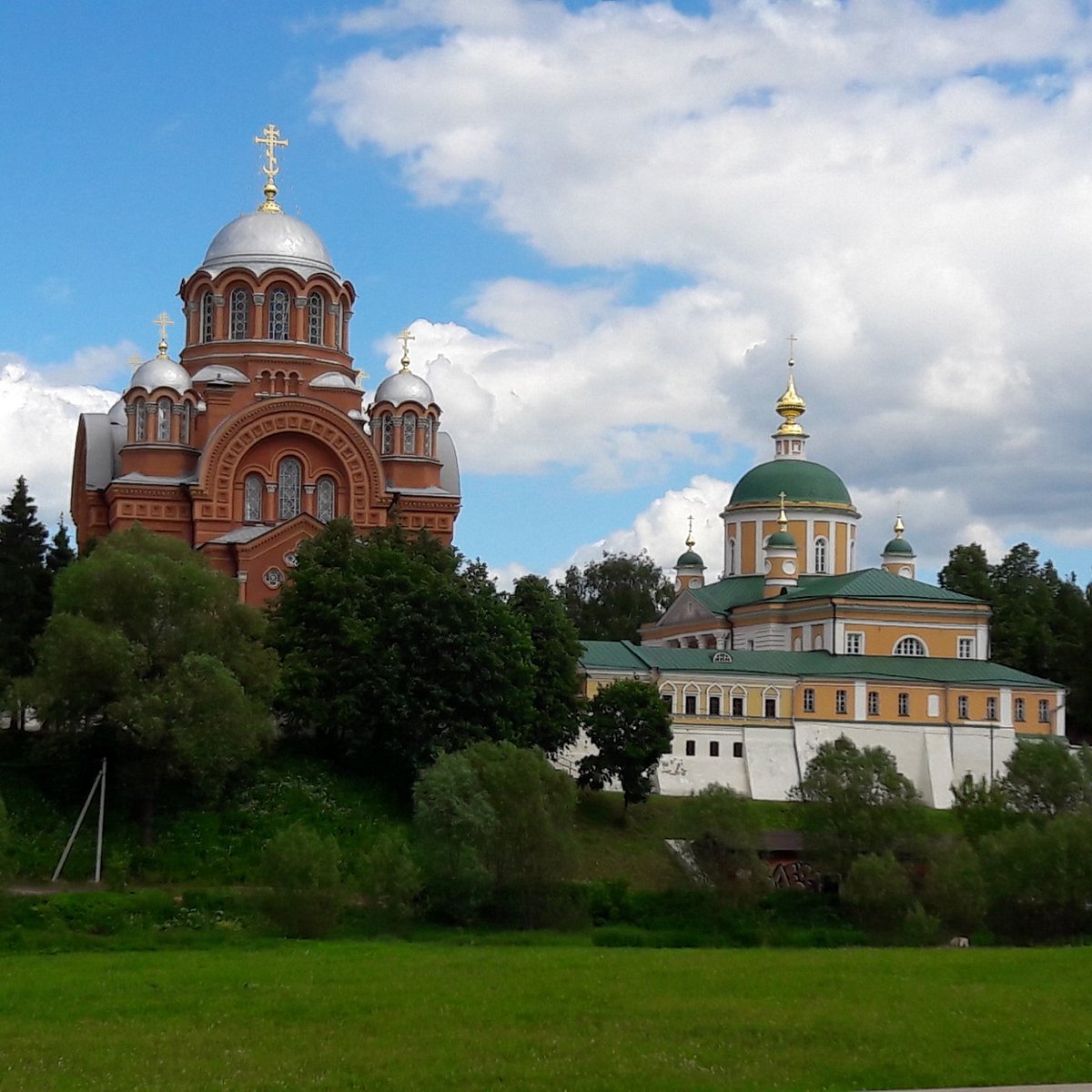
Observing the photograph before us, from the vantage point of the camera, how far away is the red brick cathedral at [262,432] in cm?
4416

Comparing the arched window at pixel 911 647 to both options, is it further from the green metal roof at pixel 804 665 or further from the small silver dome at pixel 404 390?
the small silver dome at pixel 404 390

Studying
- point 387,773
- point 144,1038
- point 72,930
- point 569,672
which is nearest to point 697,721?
point 569,672

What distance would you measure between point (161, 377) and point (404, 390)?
5.79m

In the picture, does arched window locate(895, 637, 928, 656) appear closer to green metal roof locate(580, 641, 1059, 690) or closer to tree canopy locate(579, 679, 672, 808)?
green metal roof locate(580, 641, 1059, 690)

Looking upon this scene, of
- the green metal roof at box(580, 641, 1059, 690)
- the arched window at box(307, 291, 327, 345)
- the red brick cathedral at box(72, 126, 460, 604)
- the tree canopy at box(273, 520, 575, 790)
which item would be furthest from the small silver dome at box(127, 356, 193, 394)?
the green metal roof at box(580, 641, 1059, 690)

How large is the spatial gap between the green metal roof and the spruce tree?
12.3 metres

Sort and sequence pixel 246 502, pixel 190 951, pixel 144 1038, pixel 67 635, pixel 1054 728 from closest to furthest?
pixel 144 1038 → pixel 190 951 → pixel 67 635 → pixel 246 502 → pixel 1054 728

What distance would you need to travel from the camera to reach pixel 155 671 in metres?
34.4

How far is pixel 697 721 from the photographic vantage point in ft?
149

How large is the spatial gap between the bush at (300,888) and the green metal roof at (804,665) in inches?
703

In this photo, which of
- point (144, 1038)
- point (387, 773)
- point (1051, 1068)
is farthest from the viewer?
point (387, 773)

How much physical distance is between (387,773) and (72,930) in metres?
11.9

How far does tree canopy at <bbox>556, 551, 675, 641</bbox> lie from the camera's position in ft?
224

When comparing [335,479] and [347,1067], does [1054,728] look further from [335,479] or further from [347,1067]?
[347,1067]
